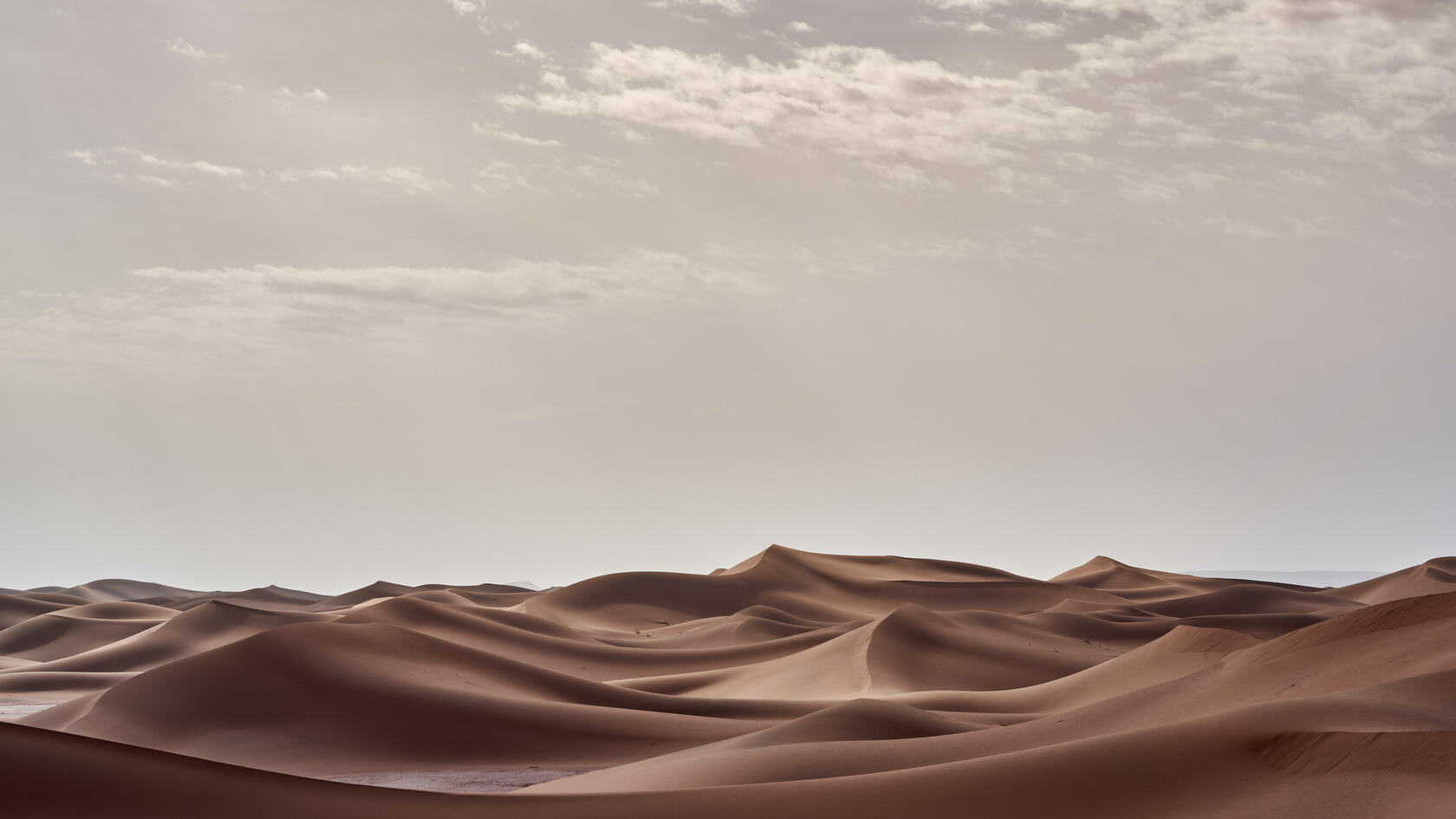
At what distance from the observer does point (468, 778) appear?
1766 cm

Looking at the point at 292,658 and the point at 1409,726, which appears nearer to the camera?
the point at 1409,726

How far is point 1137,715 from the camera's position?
14438 mm

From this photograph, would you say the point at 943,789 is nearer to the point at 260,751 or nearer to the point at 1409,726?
the point at 1409,726

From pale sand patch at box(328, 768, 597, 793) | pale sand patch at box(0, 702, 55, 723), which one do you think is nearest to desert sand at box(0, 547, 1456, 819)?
pale sand patch at box(328, 768, 597, 793)

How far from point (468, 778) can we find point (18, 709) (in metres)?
15.7

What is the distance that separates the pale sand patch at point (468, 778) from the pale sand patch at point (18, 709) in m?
11.5

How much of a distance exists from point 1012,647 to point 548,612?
24028 millimetres

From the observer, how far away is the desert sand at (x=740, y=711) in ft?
26.7

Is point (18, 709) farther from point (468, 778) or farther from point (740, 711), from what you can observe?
point (740, 711)

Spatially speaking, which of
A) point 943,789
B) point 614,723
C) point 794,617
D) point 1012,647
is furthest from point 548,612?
point 943,789

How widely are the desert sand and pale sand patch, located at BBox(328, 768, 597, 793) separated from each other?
0.09 m

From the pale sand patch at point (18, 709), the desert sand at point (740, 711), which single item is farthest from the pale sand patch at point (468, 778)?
the pale sand patch at point (18, 709)

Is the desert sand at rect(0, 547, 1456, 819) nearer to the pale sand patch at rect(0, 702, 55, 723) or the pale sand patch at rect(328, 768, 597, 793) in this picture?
the pale sand patch at rect(328, 768, 597, 793)

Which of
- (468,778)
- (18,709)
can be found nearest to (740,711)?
(468,778)
